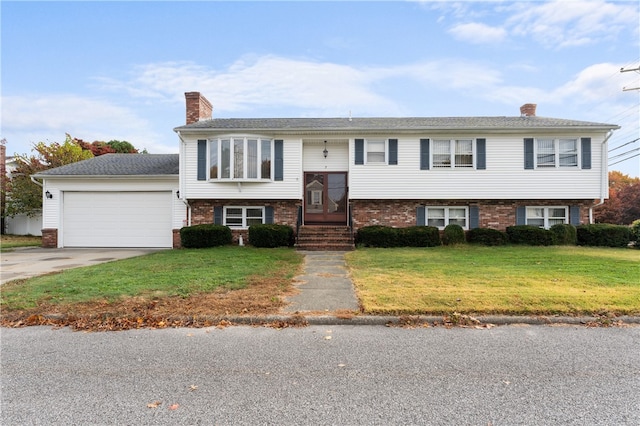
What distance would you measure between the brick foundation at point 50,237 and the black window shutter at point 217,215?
7095mm

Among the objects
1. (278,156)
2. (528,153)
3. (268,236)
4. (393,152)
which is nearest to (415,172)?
(393,152)

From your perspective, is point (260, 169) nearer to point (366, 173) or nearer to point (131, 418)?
point (366, 173)

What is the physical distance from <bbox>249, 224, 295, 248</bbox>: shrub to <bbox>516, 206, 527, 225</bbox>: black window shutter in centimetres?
962

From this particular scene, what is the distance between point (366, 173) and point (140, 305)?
10.9 m

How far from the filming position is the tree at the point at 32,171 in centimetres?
2039

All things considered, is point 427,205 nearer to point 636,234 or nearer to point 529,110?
point 636,234

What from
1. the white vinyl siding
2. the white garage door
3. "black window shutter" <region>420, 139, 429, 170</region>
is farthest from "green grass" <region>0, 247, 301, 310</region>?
"black window shutter" <region>420, 139, 429, 170</region>

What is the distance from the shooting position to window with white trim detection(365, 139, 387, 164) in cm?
1484

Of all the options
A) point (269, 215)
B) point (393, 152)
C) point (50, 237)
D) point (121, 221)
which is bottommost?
point (50, 237)

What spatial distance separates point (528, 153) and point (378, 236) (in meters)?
7.22

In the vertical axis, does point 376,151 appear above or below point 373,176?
above

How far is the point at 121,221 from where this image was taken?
1562 cm

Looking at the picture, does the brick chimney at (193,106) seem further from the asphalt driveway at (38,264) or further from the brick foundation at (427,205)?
the brick foundation at (427,205)

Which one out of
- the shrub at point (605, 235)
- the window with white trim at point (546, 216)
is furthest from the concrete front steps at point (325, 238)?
the shrub at point (605, 235)
